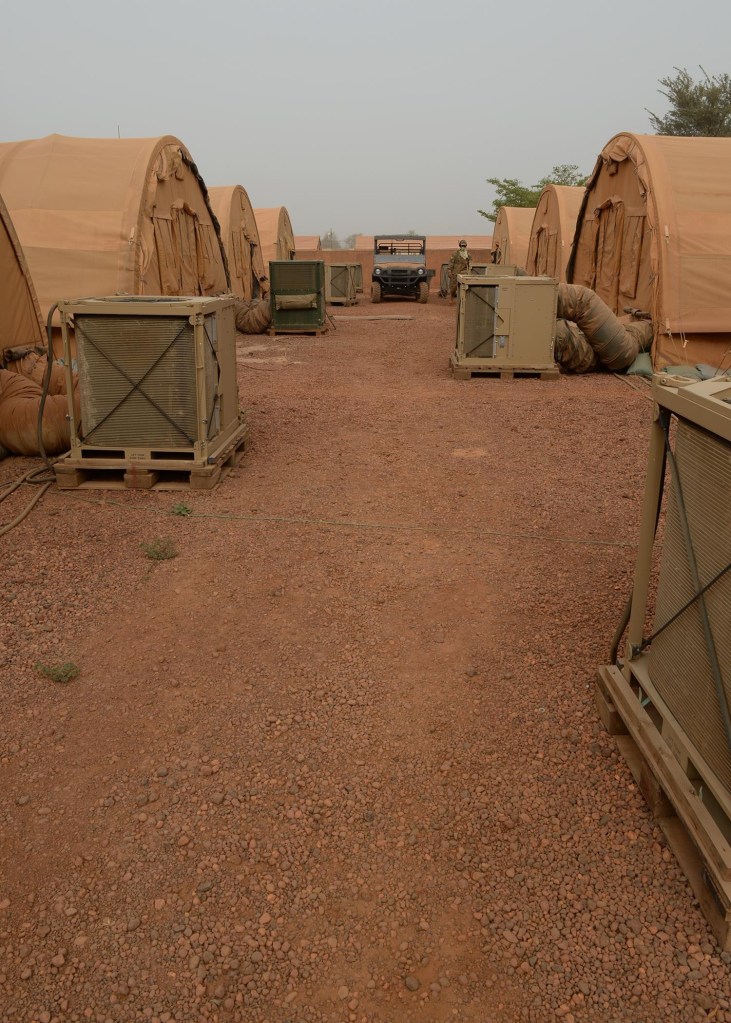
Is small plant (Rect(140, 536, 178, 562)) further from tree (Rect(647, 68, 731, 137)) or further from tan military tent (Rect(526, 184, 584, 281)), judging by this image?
tree (Rect(647, 68, 731, 137))

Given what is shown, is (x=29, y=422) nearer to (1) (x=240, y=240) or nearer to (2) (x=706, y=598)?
(2) (x=706, y=598)

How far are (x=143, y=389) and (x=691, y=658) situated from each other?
5078 millimetres

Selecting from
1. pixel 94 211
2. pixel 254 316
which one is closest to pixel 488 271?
pixel 254 316

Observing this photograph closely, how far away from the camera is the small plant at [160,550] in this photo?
18.1ft

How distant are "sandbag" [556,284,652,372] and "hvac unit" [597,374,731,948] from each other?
933 cm

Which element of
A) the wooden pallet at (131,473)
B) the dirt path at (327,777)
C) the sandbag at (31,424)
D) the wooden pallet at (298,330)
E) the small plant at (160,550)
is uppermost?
the wooden pallet at (298,330)

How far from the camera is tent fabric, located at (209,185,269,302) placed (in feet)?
70.6

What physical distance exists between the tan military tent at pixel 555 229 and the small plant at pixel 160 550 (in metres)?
15.0

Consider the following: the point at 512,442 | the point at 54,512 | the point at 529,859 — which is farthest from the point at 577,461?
the point at 529,859

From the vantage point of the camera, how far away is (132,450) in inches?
273

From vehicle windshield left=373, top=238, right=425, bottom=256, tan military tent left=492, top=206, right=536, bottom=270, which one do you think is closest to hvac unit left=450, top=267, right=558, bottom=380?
tan military tent left=492, top=206, right=536, bottom=270

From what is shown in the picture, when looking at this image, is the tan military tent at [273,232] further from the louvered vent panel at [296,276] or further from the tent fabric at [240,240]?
the louvered vent panel at [296,276]

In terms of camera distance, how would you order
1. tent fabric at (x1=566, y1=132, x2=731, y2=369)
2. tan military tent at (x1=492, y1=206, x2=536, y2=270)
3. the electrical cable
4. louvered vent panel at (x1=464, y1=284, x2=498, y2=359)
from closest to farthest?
the electrical cable
louvered vent panel at (x1=464, y1=284, x2=498, y2=359)
tent fabric at (x1=566, y1=132, x2=731, y2=369)
tan military tent at (x1=492, y1=206, x2=536, y2=270)

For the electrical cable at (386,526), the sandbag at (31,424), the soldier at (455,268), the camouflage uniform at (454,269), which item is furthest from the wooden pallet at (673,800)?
the camouflage uniform at (454,269)
